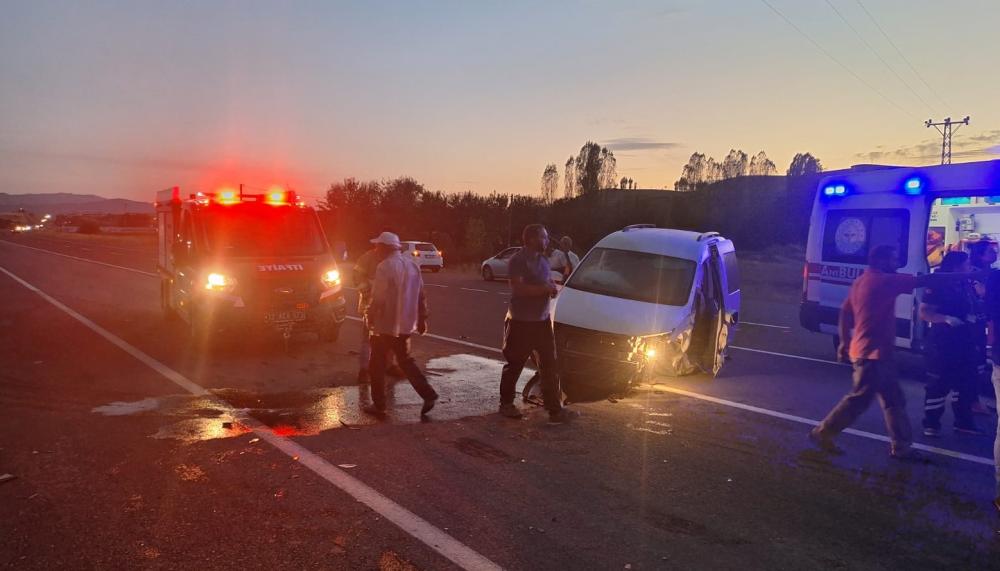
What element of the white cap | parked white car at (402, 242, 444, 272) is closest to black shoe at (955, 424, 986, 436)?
the white cap

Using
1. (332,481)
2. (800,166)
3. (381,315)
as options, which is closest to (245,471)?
(332,481)

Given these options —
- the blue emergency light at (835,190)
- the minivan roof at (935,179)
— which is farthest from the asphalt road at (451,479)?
the blue emergency light at (835,190)

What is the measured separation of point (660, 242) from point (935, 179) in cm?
394

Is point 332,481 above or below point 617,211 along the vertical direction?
below

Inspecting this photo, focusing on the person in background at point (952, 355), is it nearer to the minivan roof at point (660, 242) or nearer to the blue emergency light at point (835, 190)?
the minivan roof at point (660, 242)

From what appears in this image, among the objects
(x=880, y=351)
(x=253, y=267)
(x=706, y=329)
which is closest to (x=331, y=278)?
(x=253, y=267)

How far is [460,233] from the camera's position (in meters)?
59.8

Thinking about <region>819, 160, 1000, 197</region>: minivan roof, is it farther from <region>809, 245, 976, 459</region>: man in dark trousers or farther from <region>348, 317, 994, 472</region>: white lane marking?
<region>348, 317, 994, 472</region>: white lane marking

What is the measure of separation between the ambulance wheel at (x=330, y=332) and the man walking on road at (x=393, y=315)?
388 cm

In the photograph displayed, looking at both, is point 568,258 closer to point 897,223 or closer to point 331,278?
point 331,278

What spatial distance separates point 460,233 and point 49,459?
179 feet

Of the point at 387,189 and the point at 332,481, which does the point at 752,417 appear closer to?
the point at 332,481

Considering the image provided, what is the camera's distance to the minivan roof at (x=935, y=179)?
30.0ft

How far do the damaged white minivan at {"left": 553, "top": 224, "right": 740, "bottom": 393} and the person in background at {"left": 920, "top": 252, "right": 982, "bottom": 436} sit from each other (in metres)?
2.47
